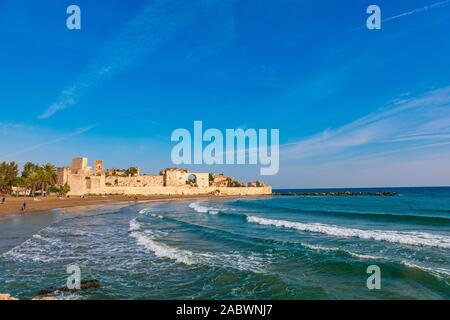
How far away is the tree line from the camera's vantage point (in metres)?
→ 60.0

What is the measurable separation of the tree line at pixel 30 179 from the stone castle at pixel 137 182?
2547 millimetres

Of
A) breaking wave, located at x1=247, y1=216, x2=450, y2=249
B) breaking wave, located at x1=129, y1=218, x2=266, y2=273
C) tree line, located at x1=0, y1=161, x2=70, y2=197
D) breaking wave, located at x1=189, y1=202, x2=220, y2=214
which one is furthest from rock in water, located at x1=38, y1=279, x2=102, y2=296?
tree line, located at x1=0, y1=161, x2=70, y2=197

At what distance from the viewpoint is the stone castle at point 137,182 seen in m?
65.9

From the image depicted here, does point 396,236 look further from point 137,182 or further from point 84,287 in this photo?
point 137,182

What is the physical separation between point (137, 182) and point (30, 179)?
25.4 meters

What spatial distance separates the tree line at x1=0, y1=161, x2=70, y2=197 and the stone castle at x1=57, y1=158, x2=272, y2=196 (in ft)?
8.35

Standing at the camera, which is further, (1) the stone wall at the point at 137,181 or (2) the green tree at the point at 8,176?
(1) the stone wall at the point at 137,181

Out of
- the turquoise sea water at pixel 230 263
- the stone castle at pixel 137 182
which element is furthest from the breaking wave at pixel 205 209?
the stone castle at pixel 137 182

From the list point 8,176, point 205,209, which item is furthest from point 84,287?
point 8,176

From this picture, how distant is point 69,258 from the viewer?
41.7 feet

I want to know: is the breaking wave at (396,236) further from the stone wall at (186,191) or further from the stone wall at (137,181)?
the stone wall at (137,181)

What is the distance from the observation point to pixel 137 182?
7988cm
